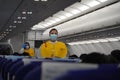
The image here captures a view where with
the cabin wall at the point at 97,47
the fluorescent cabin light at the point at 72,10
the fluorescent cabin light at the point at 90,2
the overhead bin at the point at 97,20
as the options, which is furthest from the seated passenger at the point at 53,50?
the fluorescent cabin light at the point at 72,10

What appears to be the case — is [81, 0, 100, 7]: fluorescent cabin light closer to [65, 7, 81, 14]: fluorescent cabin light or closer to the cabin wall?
[65, 7, 81, 14]: fluorescent cabin light

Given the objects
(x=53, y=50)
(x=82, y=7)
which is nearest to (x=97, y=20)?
(x=82, y=7)

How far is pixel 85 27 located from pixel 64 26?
23.3ft

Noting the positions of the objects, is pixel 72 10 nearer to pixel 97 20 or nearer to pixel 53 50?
pixel 97 20

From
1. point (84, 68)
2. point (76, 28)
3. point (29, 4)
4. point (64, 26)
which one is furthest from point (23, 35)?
point (84, 68)

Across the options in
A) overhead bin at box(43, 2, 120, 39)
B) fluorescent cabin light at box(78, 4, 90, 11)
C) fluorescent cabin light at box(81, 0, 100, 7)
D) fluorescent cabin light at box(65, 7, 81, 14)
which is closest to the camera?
overhead bin at box(43, 2, 120, 39)

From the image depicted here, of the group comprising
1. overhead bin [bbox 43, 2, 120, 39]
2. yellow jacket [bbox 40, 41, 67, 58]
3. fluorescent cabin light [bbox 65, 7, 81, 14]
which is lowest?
yellow jacket [bbox 40, 41, 67, 58]

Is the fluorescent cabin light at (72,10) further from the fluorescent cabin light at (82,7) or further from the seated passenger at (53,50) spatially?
the seated passenger at (53,50)

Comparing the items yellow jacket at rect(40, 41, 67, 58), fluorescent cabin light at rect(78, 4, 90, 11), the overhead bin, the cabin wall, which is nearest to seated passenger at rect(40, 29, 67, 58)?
yellow jacket at rect(40, 41, 67, 58)

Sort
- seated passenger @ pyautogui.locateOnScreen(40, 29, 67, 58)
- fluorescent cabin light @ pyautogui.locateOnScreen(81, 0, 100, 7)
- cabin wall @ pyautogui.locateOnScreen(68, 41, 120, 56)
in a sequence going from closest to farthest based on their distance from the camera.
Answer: seated passenger @ pyautogui.locateOnScreen(40, 29, 67, 58), fluorescent cabin light @ pyautogui.locateOnScreen(81, 0, 100, 7), cabin wall @ pyautogui.locateOnScreen(68, 41, 120, 56)

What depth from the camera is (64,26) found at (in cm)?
2594

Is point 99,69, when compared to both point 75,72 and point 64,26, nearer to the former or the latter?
point 75,72

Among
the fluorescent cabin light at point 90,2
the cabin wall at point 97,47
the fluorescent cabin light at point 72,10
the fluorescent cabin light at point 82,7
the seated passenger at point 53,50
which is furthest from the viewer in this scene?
the fluorescent cabin light at point 72,10

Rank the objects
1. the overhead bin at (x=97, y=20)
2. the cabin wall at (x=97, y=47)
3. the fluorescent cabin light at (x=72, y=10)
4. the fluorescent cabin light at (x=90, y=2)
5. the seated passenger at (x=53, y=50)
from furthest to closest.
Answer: the fluorescent cabin light at (x=72, y=10)
the cabin wall at (x=97, y=47)
the fluorescent cabin light at (x=90, y=2)
the overhead bin at (x=97, y=20)
the seated passenger at (x=53, y=50)
